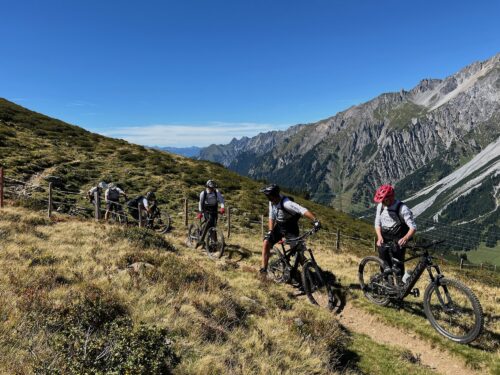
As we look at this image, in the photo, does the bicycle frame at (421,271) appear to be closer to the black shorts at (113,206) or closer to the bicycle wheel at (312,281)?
the bicycle wheel at (312,281)

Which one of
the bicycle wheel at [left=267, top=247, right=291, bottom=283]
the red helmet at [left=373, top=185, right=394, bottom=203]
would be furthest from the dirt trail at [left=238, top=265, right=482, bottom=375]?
the red helmet at [left=373, top=185, right=394, bottom=203]

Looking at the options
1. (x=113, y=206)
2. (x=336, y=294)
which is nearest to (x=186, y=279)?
(x=336, y=294)

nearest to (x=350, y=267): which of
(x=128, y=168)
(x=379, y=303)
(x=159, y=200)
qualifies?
(x=379, y=303)

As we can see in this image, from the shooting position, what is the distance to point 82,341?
5.33 meters

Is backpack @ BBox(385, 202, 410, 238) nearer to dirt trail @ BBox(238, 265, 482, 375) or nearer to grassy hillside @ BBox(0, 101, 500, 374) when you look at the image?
grassy hillside @ BBox(0, 101, 500, 374)

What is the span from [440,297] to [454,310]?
1.21 feet

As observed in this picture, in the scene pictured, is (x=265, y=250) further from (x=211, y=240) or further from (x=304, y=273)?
(x=211, y=240)

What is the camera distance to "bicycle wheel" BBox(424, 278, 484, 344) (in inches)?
294

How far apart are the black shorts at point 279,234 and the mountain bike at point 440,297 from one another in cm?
248

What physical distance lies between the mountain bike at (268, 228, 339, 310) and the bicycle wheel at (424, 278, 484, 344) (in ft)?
8.67

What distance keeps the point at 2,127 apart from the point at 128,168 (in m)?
16.5

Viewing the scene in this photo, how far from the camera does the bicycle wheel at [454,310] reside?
746cm

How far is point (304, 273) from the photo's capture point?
33.1ft

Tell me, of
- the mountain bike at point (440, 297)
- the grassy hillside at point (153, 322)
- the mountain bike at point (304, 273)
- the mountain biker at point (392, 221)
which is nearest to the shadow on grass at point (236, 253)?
the mountain bike at point (304, 273)
